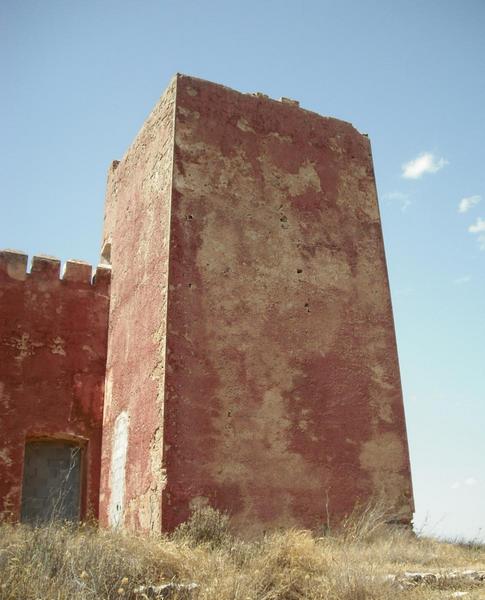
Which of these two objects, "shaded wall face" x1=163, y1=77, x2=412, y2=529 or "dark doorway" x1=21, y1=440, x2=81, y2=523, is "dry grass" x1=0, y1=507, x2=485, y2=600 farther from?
"dark doorway" x1=21, y1=440, x2=81, y2=523

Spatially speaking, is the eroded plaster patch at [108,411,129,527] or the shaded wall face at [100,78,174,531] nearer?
the shaded wall face at [100,78,174,531]

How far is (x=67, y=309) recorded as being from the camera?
10391 millimetres

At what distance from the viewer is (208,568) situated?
5445 mm

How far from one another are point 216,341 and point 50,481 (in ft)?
12.4

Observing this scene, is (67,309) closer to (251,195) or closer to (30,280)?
(30,280)

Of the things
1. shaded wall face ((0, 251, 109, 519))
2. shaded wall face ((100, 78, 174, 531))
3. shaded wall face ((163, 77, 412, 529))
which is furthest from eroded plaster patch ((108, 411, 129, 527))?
shaded wall face ((163, 77, 412, 529))

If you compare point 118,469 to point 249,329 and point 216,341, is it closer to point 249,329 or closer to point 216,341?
point 216,341

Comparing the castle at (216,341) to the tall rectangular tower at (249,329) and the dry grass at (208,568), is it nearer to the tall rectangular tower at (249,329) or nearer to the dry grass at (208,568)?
the tall rectangular tower at (249,329)

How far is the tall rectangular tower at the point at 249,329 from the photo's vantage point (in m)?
7.40

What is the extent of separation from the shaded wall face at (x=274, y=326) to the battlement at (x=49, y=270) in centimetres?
306

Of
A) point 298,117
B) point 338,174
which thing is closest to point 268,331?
point 338,174

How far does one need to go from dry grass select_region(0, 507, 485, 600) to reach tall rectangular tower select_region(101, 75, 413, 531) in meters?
1.04

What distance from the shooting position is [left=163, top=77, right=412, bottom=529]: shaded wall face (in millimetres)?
7402

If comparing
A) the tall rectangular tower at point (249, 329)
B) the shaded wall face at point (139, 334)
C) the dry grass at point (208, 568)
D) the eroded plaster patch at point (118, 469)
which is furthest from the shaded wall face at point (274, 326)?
the eroded plaster patch at point (118, 469)
